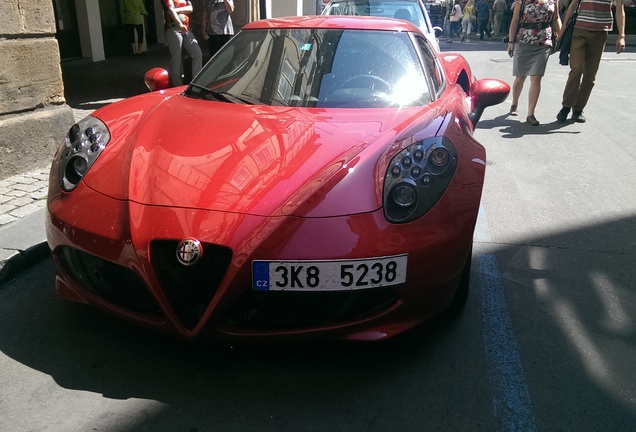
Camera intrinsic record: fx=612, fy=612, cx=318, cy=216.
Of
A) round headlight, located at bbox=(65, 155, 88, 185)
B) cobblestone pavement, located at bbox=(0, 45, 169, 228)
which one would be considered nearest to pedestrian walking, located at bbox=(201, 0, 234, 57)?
cobblestone pavement, located at bbox=(0, 45, 169, 228)

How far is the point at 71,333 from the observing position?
285 cm

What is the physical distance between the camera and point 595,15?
23.6ft

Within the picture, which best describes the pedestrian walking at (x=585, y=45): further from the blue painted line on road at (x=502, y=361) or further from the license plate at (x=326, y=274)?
the license plate at (x=326, y=274)

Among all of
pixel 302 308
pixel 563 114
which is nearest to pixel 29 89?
pixel 302 308

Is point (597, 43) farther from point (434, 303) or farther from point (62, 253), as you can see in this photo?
point (62, 253)

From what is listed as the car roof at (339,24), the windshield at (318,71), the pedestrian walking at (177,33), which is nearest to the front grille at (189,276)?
the windshield at (318,71)

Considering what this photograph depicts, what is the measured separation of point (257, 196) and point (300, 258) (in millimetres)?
337

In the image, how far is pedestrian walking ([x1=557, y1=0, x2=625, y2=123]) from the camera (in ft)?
23.7

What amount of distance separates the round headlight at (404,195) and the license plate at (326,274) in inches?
9.4

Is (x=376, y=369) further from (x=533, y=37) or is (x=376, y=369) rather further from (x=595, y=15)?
(x=595, y=15)

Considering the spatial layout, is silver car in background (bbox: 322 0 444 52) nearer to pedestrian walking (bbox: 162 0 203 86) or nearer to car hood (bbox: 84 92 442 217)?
pedestrian walking (bbox: 162 0 203 86)

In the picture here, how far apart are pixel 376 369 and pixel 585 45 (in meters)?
6.28

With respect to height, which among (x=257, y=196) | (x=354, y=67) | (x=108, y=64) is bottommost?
(x=108, y=64)

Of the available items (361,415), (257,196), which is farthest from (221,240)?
(361,415)
